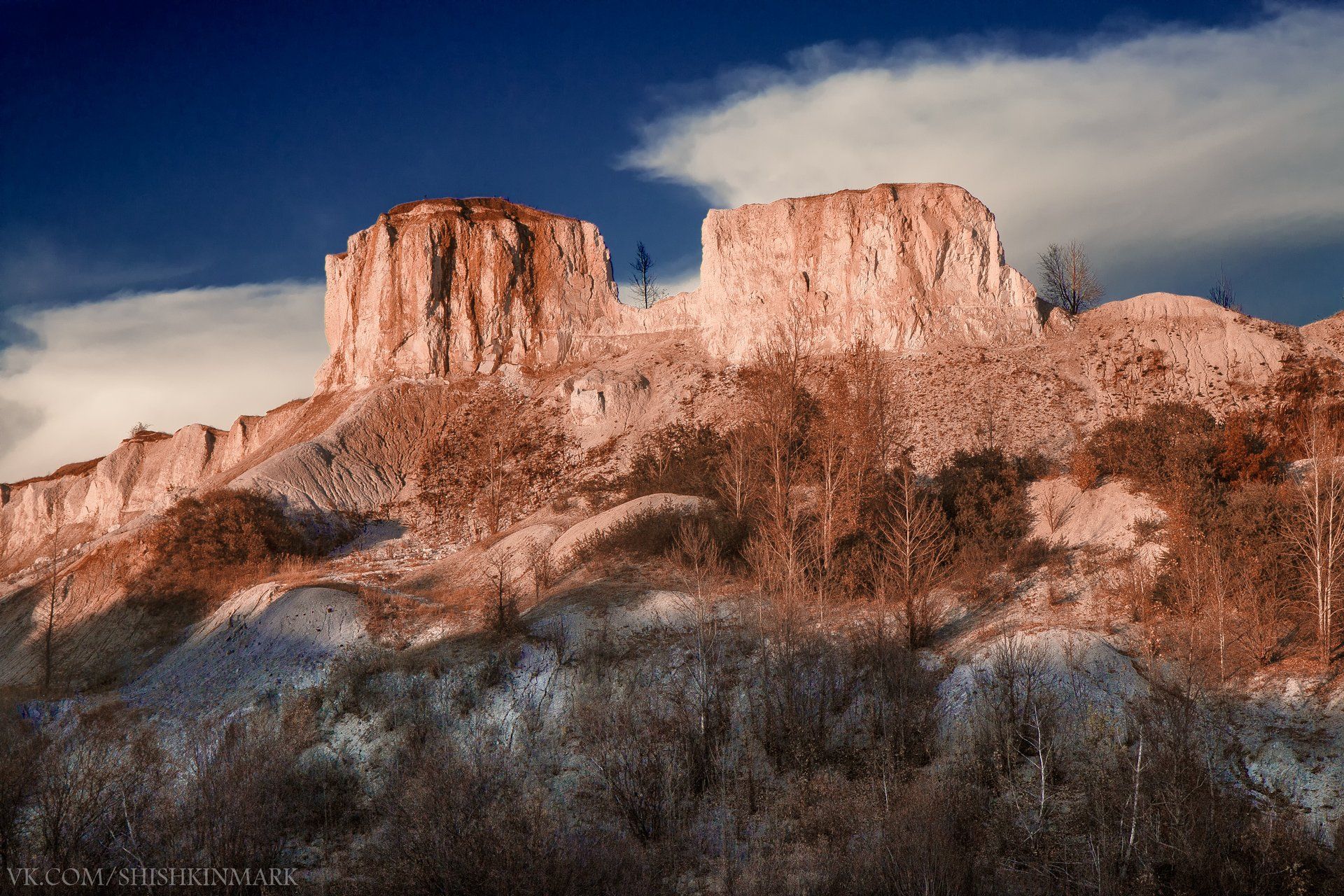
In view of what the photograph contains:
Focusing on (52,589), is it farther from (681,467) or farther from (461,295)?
(461,295)

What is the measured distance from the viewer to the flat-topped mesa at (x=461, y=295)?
5991 cm

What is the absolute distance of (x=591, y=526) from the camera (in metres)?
30.9

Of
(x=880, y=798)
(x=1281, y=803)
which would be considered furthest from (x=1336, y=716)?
(x=880, y=798)

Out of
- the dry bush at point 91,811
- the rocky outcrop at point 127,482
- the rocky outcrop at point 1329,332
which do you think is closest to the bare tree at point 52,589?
the rocky outcrop at point 127,482

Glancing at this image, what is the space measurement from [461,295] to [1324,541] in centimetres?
5179

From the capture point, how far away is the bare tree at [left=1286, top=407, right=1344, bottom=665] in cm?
1830

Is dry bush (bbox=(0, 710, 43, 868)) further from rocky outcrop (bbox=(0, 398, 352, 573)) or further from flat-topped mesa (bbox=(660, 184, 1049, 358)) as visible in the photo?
rocky outcrop (bbox=(0, 398, 352, 573))

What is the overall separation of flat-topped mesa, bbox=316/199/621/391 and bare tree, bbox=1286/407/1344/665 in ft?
151

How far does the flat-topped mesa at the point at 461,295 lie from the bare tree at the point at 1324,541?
46.0 meters

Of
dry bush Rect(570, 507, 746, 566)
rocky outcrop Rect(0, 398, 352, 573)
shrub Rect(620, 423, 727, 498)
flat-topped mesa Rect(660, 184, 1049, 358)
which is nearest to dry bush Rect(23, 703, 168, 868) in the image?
dry bush Rect(570, 507, 746, 566)

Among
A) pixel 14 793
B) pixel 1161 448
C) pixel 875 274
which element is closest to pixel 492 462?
pixel 875 274

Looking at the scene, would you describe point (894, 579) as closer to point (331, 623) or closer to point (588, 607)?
point (588, 607)

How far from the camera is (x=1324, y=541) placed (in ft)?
65.2

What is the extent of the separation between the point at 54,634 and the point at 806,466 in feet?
105
